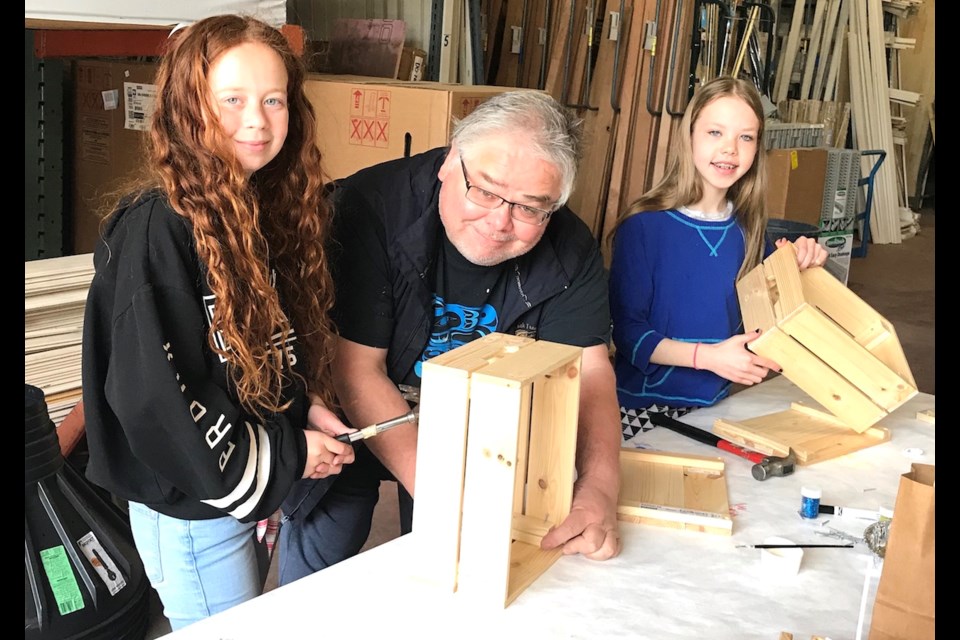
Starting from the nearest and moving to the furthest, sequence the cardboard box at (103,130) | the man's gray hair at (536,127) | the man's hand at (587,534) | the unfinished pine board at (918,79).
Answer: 1. the man's hand at (587,534)
2. the man's gray hair at (536,127)
3. the cardboard box at (103,130)
4. the unfinished pine board at (918,79)

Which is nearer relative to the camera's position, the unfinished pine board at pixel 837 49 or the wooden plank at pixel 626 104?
the wooden plank at pixel 626 104

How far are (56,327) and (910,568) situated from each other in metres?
2.36

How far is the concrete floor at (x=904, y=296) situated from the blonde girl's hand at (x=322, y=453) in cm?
167

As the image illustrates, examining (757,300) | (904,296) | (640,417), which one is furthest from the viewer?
(904,296)

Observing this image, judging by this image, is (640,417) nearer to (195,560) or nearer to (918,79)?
(195,560)

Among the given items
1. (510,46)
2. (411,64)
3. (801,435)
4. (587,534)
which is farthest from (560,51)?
(587,534)

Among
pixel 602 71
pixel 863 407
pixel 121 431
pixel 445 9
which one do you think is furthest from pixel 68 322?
pixel 602 71

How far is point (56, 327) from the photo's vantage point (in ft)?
8.74

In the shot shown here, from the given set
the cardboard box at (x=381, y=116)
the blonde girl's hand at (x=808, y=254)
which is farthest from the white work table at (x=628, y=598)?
the cardboard box at (x=381, y=116)

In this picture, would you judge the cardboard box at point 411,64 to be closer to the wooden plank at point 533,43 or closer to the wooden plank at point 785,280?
the wooden plank at point 533,43

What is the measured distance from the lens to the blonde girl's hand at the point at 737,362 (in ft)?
7.08

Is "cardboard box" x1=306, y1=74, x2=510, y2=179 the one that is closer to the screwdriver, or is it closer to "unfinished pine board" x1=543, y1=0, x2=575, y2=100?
"unfinished pine board" x1=543, y1=0, x2=575, y2=100

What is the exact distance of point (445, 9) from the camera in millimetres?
4941

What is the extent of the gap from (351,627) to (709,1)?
5003mm
